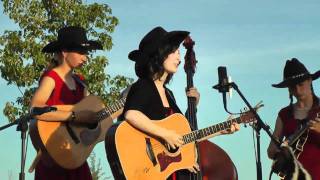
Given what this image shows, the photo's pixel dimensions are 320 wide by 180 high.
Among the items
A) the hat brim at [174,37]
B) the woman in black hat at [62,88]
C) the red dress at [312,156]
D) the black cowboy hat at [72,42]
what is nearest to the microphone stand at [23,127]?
the woman in black hat at [62,88]

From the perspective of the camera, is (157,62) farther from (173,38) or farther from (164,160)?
(164,160)

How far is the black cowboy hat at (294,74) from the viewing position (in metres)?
6.90

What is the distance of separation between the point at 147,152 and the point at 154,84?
63 centimetres

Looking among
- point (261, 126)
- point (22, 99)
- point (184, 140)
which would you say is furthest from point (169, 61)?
point (22, 99)

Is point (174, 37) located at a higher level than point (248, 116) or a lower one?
higher

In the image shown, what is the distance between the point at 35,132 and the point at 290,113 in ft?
9.32

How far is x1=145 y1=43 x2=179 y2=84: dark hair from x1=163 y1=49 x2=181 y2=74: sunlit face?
0.09 feet

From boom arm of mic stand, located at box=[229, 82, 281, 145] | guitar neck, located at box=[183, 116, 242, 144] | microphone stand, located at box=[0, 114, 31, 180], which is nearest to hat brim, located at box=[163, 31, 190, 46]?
boom arm of mic stand, located at box=[229, 82, 281, 145]

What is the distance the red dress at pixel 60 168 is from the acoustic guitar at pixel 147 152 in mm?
1293

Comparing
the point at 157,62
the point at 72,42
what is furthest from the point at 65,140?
the point at 157,62

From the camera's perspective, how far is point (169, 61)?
5.49 m

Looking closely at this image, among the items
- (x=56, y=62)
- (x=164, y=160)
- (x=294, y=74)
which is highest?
(x=56, y=62)

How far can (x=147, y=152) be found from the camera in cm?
528

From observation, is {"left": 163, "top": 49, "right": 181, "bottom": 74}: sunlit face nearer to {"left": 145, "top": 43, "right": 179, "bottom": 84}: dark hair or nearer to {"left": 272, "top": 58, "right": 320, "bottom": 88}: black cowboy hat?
{"left": 145, "top": 43, "right": 179, "bottom": 84}: dark hair
